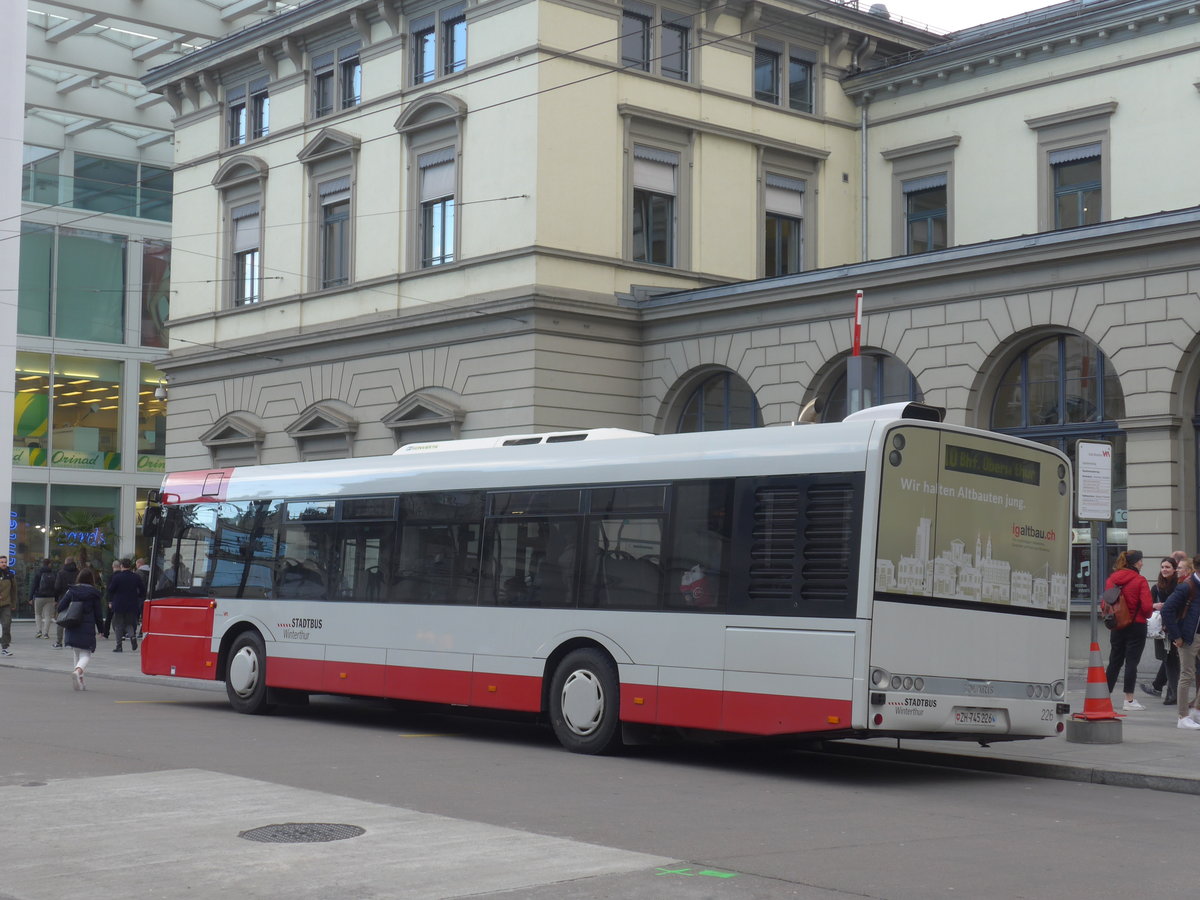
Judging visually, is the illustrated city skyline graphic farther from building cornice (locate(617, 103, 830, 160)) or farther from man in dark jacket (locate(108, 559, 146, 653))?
man in dark jacket (locate(108, 559, 146, 653))

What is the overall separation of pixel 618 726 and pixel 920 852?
531 centimetres

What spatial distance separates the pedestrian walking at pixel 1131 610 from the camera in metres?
17.9

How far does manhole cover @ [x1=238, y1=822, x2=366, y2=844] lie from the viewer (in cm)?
884

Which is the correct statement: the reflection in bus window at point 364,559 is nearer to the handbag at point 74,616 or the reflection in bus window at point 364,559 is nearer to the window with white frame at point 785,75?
the handbag at point 74,616

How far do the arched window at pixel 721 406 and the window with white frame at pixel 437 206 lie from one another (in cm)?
528

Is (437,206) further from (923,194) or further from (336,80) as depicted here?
(923,194)

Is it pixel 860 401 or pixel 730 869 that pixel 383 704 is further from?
pixel 730 869

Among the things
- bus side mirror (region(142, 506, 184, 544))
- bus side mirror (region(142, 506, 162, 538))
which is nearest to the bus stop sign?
bus side mirror (region(142, 506, 184, 544))

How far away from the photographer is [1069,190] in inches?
1128

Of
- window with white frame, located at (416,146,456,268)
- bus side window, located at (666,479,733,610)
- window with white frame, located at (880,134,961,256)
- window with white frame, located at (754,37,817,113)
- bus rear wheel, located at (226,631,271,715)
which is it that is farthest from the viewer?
window with white frame, located at (754,37,817,113)

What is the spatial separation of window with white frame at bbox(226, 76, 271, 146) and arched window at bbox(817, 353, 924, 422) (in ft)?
48.0

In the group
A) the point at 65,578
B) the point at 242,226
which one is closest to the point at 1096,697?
the point at 65,578

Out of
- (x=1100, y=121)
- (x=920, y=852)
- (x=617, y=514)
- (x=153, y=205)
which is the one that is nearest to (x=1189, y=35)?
(x=1100, y=121)

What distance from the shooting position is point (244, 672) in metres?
18.0
